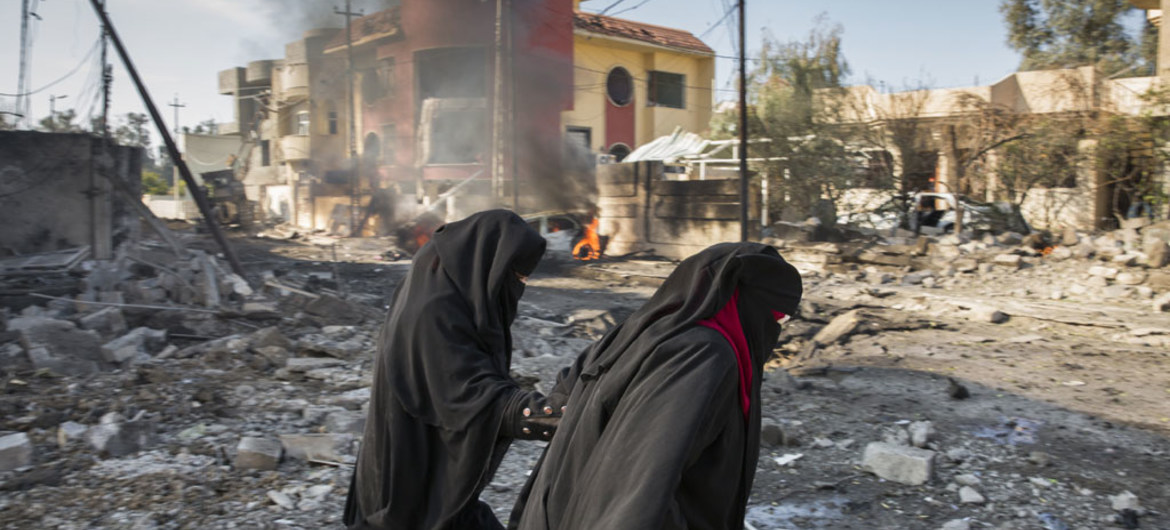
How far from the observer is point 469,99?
2598 centimetres

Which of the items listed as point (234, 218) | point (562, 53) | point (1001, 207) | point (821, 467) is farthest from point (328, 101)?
point (821, 467)

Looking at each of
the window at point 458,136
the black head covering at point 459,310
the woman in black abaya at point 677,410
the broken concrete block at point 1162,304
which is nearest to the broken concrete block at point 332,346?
the black head covering at point 459,310

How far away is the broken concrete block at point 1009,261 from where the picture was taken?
1174 cm

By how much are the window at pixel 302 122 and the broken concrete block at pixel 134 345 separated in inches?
1159

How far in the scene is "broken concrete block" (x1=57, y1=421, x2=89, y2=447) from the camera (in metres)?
4.65

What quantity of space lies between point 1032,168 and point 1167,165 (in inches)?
80.8

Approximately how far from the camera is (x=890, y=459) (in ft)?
14.3

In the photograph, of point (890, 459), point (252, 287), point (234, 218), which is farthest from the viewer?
point (234, 218)

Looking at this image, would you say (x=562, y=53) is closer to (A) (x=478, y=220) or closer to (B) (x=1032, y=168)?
(B) (x=1032, y=168)

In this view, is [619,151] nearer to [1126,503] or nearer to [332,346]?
[332,346]

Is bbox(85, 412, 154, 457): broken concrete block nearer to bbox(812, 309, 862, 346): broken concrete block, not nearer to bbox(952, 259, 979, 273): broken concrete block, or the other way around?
bbox(812, 309, 862, 346): broken concrete block

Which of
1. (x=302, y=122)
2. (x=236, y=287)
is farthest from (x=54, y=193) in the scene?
(x=302, y=122)

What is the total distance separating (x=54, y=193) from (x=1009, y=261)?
12681mm

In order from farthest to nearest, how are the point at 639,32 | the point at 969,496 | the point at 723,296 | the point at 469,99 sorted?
the point at 639,32, the point at 469,99, the point at 969,496, the point at 723,296
